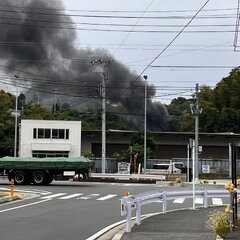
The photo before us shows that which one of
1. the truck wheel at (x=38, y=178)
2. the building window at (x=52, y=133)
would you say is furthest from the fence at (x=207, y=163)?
the truck wheel at (x=38, y=178)

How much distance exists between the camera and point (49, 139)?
68.4 meters

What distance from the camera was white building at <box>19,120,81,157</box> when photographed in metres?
67.5

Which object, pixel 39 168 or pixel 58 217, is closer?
pixel 58 217

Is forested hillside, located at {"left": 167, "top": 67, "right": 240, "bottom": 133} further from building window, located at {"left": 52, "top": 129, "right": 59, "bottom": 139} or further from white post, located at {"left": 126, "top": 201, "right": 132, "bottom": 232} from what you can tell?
white post, located at {"left": 126, "top": 201, "right": 132, "bottom": 232}

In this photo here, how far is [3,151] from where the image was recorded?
74.9 meters

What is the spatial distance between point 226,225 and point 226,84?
91.1 meters

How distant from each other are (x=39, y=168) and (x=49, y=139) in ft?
111

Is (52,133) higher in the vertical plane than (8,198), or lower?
higher

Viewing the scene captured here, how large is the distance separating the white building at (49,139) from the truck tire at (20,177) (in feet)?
105

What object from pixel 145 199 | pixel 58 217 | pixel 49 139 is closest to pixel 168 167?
pixel 49 139

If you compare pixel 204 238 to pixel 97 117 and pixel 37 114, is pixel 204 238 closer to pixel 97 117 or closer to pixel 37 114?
pixel 37 114

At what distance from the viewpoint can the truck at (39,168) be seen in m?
34.5

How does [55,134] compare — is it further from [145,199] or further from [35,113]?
[145,199]

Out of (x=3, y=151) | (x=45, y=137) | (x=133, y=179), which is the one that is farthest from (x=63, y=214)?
(x=3, y=151)
